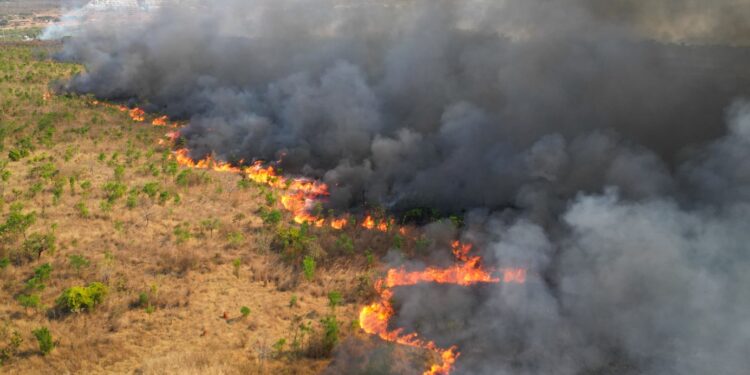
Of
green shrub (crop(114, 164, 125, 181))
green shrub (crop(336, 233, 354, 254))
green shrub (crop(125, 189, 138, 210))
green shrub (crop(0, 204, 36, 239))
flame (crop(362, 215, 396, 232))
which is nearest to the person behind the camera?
green shrub (crop(0, 204, 36, 239))

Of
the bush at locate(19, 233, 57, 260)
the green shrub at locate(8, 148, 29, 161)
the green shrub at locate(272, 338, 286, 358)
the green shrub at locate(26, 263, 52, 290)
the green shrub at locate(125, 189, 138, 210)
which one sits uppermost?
the green shrub at locate(8, 148, 29, 161)

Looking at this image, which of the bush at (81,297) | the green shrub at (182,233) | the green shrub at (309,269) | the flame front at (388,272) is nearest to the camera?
the flame front at (388,272)

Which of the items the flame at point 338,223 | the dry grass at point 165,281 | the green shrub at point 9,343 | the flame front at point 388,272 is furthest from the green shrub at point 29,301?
the flame at point 338,223

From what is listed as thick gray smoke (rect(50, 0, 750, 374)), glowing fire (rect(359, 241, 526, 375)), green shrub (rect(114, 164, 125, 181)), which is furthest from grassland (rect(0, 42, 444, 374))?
thick gray smoke (rect(50, 0, 750, 374))

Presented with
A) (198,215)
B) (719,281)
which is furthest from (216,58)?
(719,281)

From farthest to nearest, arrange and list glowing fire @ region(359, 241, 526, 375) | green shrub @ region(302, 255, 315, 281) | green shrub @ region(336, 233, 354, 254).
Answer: green shrub @ region(336, 233, 354, 254) → green shrub @ region(302, 255, 315, 281) → glowing fire @ region(359, 241, 526, 375)

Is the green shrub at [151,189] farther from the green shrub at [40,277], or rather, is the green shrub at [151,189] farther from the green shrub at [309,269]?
the green shrub at [309,269]

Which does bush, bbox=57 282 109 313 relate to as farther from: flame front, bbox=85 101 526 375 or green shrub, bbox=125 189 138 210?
flame front, bbox=85 101 526 375
